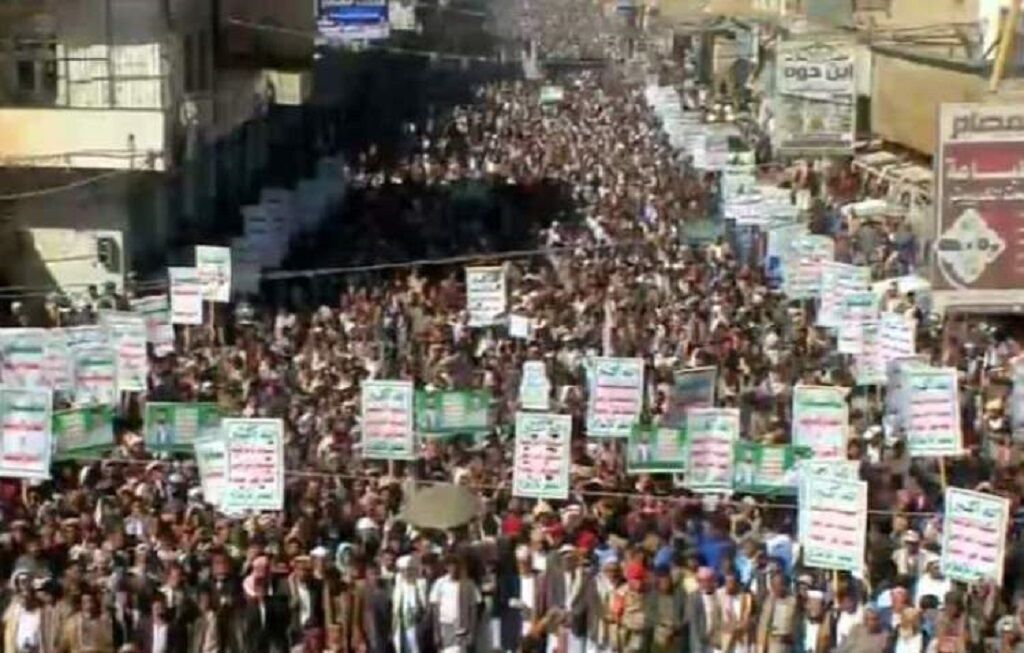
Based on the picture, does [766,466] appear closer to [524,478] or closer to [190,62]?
[524,478]

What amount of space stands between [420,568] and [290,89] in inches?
1389

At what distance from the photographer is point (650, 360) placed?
2167 centimetres

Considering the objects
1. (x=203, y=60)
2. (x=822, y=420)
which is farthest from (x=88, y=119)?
(x=822, y=420)

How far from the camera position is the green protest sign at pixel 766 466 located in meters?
16.0

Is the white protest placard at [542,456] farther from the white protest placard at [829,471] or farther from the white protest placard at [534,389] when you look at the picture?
the white protest placard at [534,389]

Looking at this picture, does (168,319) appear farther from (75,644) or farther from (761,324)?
(75,644)

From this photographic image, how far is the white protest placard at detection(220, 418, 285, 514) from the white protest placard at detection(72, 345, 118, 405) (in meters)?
3.30

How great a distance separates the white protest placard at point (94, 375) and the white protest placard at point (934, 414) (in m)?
5.76

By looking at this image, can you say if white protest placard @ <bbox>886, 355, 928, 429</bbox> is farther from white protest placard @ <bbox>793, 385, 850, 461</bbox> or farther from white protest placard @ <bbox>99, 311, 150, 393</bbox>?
white protest placard @ <bbox>99, 311, 150, 393</bbox>

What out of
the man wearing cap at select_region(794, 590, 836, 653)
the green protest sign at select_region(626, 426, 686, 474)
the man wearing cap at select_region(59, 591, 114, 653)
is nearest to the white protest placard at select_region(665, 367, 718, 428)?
the green protest sign at select_region(626, 426, 686, 474)

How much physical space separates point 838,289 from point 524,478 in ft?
20.5

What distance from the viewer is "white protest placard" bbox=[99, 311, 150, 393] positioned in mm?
19031

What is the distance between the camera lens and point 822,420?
1661 cm

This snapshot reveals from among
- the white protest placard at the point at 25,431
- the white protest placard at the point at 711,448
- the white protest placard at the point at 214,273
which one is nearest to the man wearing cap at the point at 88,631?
the white protest placard at the point at 25,431
